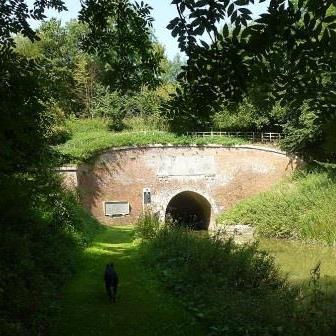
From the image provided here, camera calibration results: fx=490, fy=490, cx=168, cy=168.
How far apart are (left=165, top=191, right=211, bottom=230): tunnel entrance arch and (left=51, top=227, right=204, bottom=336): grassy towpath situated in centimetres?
1483

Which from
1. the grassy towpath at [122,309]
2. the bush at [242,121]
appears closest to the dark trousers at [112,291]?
the grassy towpath at [122,309]

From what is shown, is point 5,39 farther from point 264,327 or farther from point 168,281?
point 168,281

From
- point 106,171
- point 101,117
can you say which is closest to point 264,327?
point 106,171

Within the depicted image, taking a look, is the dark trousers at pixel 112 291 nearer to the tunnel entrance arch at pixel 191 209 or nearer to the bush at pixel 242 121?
the tunnel entrance arch at pixel 191 209

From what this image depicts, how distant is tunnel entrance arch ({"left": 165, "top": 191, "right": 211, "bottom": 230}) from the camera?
27.7 metres

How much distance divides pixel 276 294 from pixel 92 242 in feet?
28.2

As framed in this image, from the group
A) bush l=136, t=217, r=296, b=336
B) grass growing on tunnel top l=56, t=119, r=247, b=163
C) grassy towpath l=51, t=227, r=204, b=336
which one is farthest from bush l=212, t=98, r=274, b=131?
grassy towpath l=51, t=227, r=204, b=336

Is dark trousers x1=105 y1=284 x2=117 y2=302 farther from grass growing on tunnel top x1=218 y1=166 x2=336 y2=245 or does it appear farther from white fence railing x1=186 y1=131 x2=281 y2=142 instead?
white fence railing x1=186 y1=131 x2=281 y2=142

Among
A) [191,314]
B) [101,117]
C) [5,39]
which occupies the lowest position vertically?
[191,314]

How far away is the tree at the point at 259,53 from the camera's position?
3.18 metres

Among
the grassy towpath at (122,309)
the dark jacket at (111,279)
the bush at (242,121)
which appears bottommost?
the grassy towpath at (122,309)

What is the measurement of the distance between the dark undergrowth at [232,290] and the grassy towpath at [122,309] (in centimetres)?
33

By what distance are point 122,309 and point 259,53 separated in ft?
22.8

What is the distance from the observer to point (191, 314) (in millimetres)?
8570
